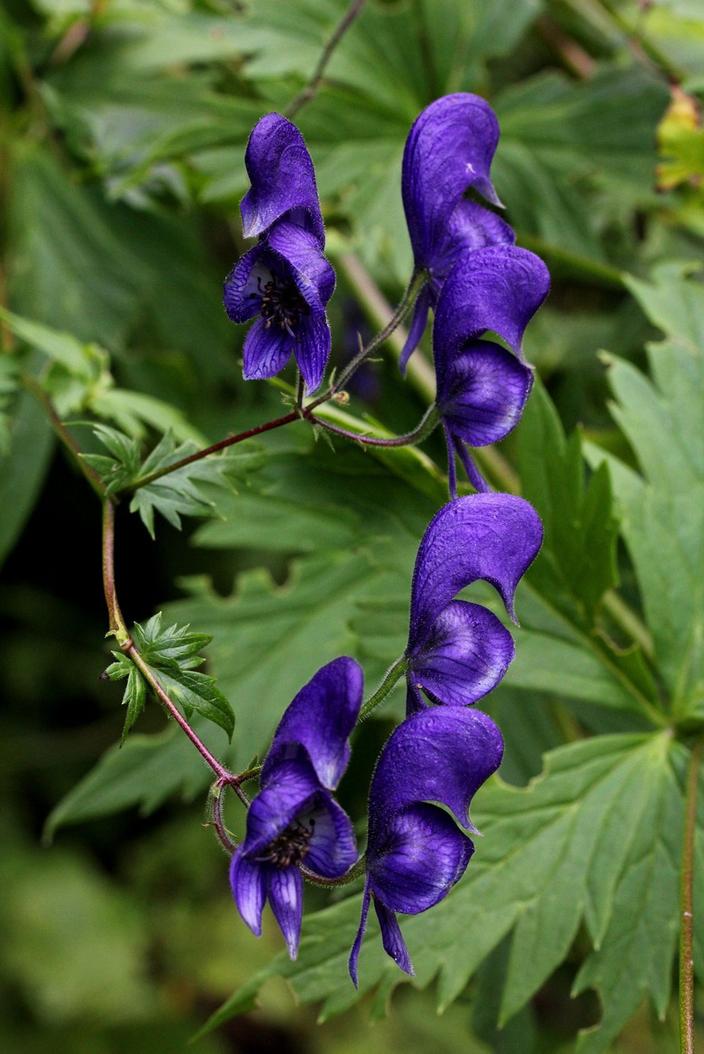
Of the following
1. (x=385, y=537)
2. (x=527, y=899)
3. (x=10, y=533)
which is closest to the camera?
(x=527, y=899)

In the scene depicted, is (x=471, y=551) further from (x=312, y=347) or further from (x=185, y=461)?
(x=185, y=461)

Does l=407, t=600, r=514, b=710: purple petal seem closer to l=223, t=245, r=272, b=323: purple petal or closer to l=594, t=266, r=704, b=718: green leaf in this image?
l=223, t=245, r=272, b=323: purple petal

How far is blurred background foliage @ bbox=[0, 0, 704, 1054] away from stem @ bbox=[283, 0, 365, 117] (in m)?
0.05

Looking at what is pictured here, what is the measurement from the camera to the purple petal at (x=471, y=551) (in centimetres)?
83

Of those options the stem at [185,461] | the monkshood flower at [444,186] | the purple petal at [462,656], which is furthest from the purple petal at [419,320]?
the purple petal at [462,656]

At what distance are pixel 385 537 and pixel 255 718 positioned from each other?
0.29 meters

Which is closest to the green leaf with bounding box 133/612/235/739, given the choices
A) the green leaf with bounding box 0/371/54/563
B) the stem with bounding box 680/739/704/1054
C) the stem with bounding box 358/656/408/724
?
the stem with bounding box 358/656/408/724

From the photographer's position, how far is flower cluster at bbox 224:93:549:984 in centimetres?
71

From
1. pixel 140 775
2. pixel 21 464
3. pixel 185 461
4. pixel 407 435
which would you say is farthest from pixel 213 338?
pixel 407 435

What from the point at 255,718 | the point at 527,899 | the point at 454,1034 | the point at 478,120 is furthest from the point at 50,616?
the point at 478,120

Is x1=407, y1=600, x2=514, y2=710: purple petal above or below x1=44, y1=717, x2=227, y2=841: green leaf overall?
above

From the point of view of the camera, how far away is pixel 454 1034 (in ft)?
7.00

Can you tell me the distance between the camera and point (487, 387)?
0.87m

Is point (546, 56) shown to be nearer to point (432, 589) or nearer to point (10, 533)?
point (10, 533)
